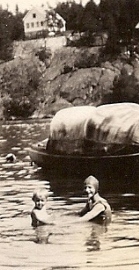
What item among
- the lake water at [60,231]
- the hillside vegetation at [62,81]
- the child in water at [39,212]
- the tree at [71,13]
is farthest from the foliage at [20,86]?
the child in water at [39,212]

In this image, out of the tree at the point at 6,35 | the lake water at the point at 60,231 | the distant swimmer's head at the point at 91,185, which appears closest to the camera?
the lake water at the point at 60,231

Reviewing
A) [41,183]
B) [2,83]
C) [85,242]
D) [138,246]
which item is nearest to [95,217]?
[85,242]

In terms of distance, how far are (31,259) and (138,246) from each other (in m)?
0.35

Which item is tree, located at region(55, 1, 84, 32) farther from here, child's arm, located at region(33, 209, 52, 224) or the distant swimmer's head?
child's arm, located at region(33, 209, 52, 224)

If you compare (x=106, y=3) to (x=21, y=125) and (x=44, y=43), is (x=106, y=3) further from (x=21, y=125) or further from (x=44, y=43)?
(x=21, y=125)

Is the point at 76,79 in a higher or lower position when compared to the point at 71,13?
lower

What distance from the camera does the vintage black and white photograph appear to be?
2.64 metres

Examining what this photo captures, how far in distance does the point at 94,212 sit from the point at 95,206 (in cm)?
3

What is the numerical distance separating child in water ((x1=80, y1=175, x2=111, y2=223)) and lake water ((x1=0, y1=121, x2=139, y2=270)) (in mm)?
33

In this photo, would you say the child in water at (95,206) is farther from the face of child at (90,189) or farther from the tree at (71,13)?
the tree at (71,13)

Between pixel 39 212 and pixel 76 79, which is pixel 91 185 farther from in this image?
pixel 76 79

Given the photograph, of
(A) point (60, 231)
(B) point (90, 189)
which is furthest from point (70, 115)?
(A) point (60, 231)

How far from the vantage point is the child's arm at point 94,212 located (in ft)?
8.54

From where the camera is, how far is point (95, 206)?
8.56ft
